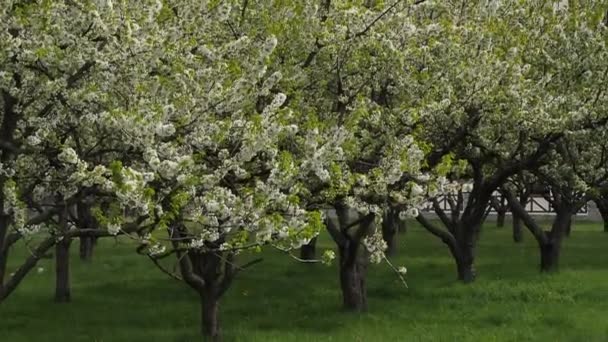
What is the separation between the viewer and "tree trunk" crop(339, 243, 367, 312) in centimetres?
2009

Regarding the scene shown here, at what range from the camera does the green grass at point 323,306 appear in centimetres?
1770

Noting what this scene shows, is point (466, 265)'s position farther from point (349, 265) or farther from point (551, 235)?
point (349, 265)

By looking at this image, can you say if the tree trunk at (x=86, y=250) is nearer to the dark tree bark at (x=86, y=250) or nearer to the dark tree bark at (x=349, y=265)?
the dark tree bark at (x=86, y=250)

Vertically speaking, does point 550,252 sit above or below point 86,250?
above

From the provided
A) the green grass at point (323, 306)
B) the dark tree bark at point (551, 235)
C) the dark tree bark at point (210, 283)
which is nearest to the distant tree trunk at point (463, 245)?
the green grass at point (323, 306)

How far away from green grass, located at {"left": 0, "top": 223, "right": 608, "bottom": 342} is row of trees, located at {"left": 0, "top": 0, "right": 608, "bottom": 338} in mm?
1377

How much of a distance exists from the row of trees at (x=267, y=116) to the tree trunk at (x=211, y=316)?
0.03m

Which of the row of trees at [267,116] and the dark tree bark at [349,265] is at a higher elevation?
the row of trees at [267,116]

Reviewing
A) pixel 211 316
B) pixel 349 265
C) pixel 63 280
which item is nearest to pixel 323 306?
pixel 349 265

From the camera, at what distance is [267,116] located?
12109 millimetres

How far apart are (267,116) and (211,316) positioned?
6.41 m

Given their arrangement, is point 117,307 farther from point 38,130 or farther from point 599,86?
point 599,86

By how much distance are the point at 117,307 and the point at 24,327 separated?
110 inches

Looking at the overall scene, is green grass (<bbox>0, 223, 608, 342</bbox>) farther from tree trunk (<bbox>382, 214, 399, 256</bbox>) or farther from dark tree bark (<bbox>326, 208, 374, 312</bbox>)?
tree trunk (<bbox>382, 214, 399, 256</bbox>)
